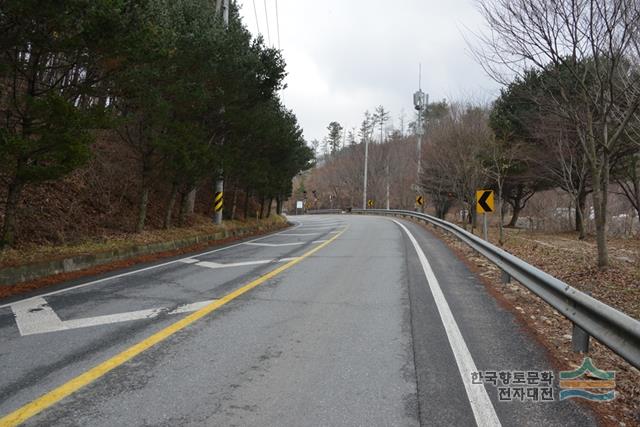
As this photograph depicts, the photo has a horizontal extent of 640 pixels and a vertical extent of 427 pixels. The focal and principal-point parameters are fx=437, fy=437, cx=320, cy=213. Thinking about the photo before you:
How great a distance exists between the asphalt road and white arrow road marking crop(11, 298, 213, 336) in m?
0.03

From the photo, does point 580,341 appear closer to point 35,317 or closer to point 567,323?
point 567,323

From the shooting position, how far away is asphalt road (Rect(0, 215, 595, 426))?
9.89 ft

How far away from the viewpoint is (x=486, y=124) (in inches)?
873

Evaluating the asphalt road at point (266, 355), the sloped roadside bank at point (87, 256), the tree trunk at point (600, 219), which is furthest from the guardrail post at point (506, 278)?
the sloped roadside bank at point (87, 256)

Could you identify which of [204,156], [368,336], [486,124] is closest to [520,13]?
[368,336]

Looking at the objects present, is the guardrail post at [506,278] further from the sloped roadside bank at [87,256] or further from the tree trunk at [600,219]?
the sloped roadside bank at [87,256]

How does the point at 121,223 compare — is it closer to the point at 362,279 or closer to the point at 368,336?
the point at 362,279

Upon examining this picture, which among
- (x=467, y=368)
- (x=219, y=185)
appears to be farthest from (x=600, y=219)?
(x=219, y=185)

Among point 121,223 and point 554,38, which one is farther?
point 121,223

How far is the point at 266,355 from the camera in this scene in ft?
13.4

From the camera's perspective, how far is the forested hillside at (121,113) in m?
7.76

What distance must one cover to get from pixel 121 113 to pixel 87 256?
4.90 metres

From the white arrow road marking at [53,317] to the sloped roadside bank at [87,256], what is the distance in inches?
52.5

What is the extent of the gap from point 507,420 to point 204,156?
492 inches
